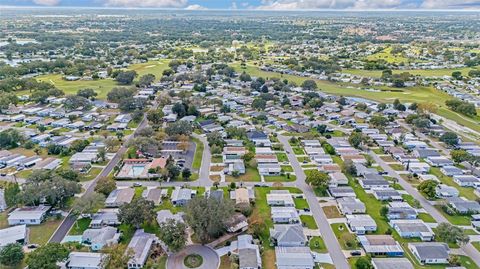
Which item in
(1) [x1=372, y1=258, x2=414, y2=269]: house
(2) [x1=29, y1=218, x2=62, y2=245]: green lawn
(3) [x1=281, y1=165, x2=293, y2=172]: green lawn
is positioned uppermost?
(1) [x1=372, y1=258, x2=414, y2=269]: house

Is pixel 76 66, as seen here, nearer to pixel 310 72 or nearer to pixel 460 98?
pixel 310 72

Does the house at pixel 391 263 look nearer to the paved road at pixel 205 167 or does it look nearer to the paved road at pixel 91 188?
Result: the paved road at pixel 205 167

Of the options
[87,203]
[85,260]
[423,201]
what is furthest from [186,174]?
[423,201]

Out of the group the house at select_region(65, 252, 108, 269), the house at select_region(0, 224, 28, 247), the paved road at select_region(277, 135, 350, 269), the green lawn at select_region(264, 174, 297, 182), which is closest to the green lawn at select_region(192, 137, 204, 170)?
the green lawn at select_region(264, 174, 297, 182)

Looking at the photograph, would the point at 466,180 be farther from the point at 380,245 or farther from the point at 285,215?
the point at 285,215

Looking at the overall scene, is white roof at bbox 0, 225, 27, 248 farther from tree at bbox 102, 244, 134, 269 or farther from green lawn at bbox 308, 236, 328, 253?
green lawn at bbox 308, 236, 328, 253

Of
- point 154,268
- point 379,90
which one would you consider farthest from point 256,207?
point 379,90

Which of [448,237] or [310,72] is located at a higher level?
[448,237]
